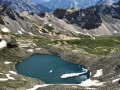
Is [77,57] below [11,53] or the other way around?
below

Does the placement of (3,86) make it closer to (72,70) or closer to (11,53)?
(72,70)

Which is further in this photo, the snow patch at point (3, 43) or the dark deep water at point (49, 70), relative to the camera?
the snow patch at point (3, 43)

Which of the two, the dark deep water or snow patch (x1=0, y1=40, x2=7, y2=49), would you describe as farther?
snow patch (x1=0, y1=40, x2=7, y2=49)

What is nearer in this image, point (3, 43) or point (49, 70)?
point (49, 70)

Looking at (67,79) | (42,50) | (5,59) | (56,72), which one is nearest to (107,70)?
(67,79)

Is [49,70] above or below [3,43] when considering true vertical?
below

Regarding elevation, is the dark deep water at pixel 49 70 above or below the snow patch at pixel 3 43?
below

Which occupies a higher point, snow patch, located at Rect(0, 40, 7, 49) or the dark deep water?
snow patch, located at Rect(0, 40, 7, 49)

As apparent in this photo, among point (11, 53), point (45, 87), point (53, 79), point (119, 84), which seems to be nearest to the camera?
point (119, 84)
